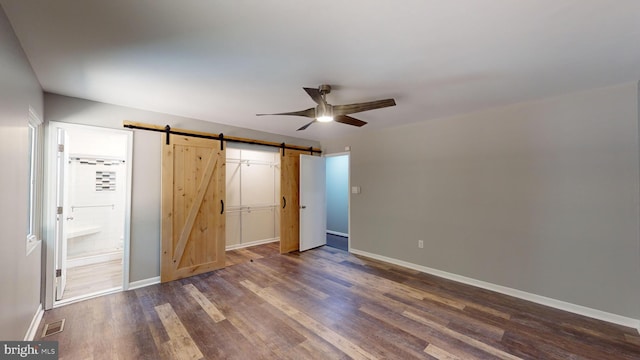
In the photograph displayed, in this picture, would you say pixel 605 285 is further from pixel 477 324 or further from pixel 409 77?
pixel 409 77

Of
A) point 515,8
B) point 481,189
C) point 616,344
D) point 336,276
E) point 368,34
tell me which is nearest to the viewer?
point 515,8

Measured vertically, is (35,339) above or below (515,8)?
below

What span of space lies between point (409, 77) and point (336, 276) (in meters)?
2.95

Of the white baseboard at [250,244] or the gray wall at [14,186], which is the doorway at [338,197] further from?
the gray wall at [14,186]

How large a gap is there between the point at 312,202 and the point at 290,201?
0.49 metres

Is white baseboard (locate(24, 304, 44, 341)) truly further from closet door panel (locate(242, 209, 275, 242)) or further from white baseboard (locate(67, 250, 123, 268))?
closet door panel (locate(242, 209, 275, 242))

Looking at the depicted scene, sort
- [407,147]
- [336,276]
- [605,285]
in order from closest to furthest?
1. [605,285]
2. [336,276]
3. [407,147]

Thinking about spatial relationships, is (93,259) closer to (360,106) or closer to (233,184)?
(233,184)

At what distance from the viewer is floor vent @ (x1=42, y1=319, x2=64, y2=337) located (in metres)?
2.39

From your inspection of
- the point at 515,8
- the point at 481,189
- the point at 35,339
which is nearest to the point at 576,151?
the point at 481,189

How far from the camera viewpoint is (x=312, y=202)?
5441 millimetres

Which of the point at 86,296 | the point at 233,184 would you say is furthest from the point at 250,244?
the point at 86,296

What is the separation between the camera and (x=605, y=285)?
8.80 feet

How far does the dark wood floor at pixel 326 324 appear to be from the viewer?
2.16 m
